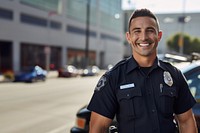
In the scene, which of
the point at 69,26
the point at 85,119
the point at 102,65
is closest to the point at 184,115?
the point at 85,119

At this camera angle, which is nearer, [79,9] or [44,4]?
[44,4]

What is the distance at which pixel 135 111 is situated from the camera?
2229mm

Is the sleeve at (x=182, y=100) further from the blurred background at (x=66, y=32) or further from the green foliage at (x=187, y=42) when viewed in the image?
the green foliage at (x=187, y=42)

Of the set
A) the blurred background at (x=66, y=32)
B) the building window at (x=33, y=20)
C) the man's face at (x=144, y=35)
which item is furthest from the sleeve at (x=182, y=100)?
the building window at (x=33, y=20)

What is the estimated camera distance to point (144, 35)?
2.33 metres

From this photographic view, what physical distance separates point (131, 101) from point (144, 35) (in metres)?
0.46

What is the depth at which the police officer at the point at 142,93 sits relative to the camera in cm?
224

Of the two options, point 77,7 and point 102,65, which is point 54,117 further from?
point 102,65

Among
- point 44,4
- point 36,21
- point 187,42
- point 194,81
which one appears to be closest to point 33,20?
point 36,21

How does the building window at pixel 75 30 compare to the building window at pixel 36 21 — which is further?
the building window at pixel 75 30

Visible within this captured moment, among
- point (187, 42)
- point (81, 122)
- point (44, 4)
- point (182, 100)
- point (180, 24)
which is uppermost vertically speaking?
point (44, 4)

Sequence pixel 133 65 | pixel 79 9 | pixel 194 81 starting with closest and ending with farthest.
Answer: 1. pixel 133 65
2. pixel 194 81
3. pixel 79 9

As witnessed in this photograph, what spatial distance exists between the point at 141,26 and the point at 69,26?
4989 centimetres

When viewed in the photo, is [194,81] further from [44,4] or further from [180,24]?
[180,24]
